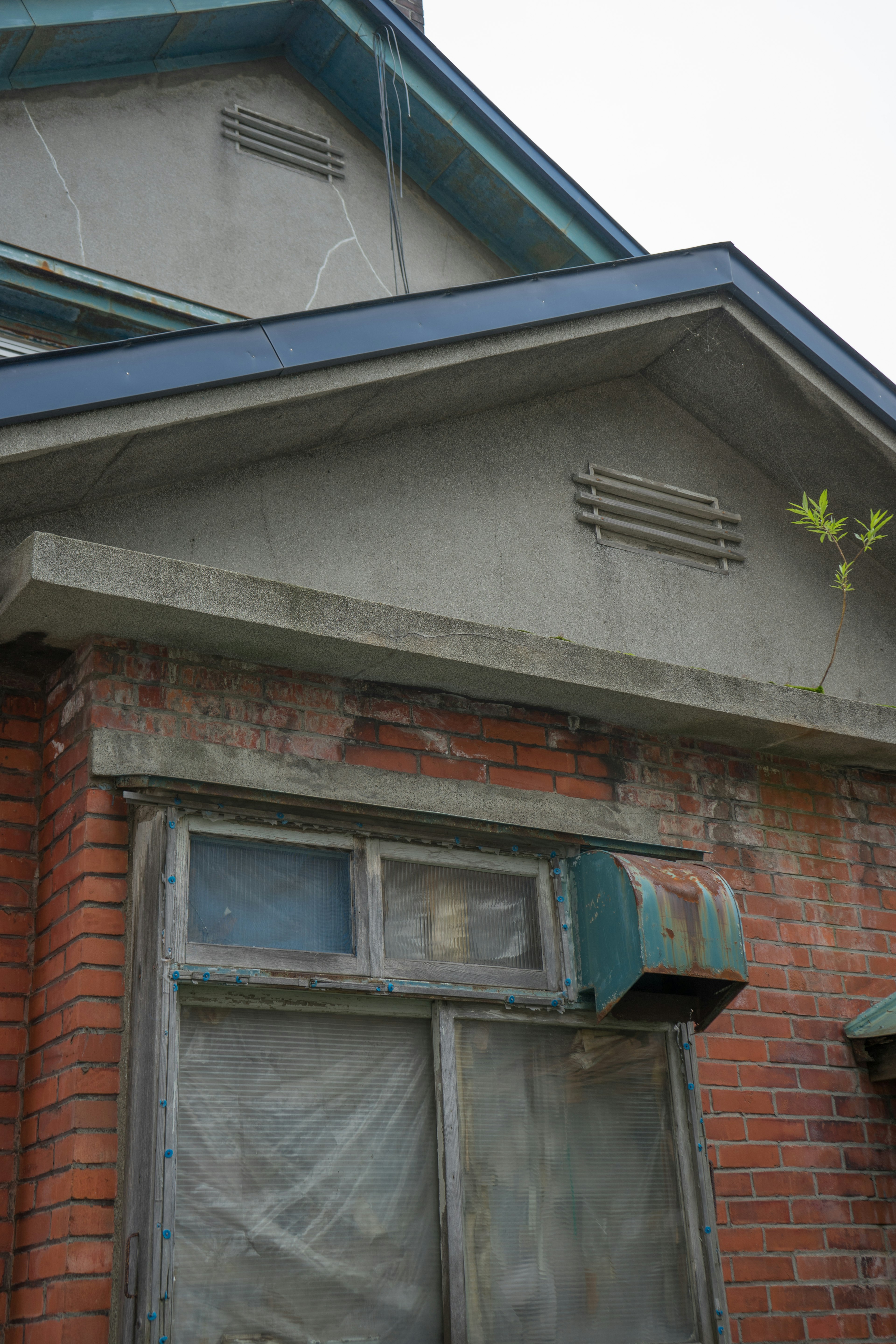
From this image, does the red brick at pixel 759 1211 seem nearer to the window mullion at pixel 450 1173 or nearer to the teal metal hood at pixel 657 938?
the teal metal hood at pixel 657 938

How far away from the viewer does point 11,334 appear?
6.03m

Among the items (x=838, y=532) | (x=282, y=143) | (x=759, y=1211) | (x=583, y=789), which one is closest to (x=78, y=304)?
(x=282, y=143)

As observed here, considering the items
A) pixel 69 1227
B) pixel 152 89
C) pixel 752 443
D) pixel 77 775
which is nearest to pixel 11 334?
pixel 152 89

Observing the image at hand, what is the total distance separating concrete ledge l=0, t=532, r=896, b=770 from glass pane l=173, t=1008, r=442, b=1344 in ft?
3.75

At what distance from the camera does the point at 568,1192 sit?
13.3 ft

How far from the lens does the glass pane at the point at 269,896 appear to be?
3.79 m

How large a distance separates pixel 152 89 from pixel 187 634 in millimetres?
4504

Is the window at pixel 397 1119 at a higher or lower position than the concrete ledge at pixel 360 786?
lower

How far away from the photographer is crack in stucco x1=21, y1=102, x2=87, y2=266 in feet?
21.2

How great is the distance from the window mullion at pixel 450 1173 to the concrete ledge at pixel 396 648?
113 cm

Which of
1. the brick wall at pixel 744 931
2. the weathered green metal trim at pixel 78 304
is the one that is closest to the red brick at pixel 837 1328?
the brick wall at pixel 744 931

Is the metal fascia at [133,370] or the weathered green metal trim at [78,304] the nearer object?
the metal fascia at [133,370]

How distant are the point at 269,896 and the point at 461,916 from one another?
68cm

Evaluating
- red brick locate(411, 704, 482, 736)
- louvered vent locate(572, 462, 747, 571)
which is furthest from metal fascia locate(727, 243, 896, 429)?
red brick locate(411, 704, 482, 736)
